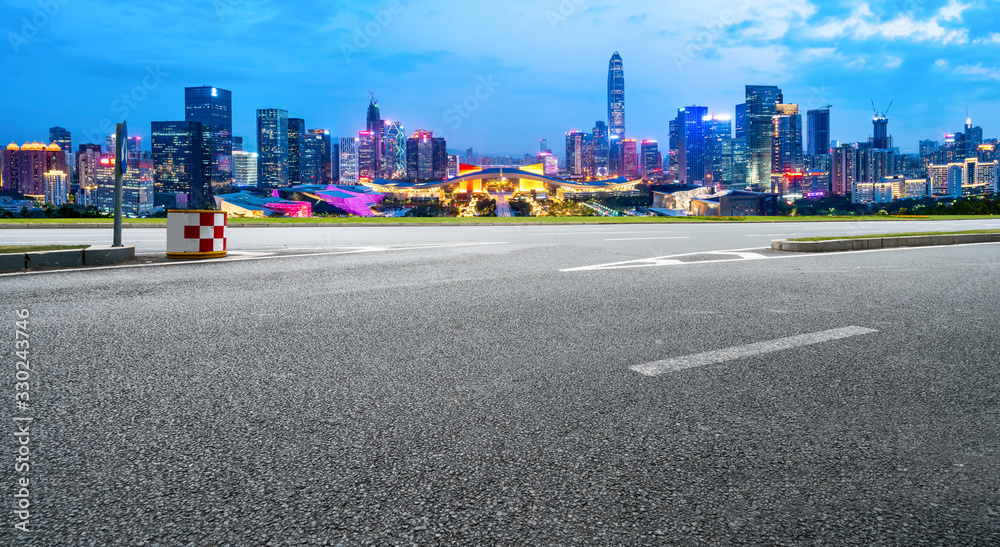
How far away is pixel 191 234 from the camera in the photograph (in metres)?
10.8

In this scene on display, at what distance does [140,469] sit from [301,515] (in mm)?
768

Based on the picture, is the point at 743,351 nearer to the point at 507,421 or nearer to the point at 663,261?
the point at 507,421

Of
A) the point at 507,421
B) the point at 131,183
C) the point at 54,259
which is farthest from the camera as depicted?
the point at 131,183

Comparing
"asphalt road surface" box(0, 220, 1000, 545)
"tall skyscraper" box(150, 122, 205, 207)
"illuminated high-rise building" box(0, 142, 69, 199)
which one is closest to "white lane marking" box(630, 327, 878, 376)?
"asphalt road surface" box(0, 220, 1000, 545)

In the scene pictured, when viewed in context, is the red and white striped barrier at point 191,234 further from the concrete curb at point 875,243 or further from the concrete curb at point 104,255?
the concrete curb at point 875,243

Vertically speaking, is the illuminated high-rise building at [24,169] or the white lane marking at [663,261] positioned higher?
the illuminated high-rise building at [24,169]

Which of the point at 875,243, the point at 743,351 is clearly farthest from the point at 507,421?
the point at 875,243

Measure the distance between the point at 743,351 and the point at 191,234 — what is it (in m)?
9.46

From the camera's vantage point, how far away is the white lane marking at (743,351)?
3.88 m

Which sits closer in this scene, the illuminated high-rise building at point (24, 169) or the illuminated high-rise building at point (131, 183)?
the illuminated high-rise building at point (131, 183)

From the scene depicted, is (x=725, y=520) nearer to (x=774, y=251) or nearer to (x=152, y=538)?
(x=152, y=538)

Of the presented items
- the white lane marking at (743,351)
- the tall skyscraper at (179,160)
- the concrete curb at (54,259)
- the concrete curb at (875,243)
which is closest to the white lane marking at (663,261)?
Answer: the concrete curb at (875,243)

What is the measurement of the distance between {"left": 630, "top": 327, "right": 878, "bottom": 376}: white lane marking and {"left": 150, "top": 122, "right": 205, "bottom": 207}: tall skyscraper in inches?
5862

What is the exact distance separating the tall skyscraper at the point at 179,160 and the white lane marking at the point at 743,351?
489 ft
